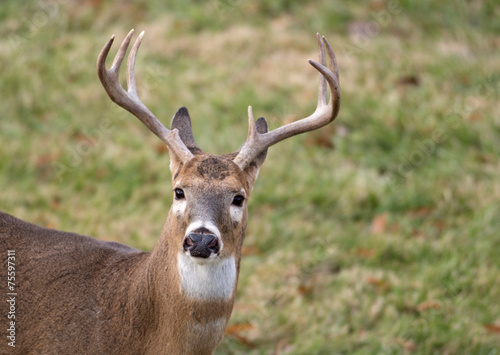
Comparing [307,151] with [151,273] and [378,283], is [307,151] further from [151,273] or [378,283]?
[151,273]

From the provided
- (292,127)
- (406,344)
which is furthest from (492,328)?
(292,127)

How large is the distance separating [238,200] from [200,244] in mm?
429

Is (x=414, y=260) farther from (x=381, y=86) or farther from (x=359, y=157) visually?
(x=381, y=86)

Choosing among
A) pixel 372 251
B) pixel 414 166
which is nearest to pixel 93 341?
pixel 372 251

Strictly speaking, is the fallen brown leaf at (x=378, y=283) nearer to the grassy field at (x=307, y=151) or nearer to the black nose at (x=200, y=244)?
the grassy field at (x=307, y=151)

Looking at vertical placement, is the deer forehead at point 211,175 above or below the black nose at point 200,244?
above

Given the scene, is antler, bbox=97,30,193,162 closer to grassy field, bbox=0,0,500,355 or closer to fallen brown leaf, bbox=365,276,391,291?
grassy field, bbox=0,0,500,355

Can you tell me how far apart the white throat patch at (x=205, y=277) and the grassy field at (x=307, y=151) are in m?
1.74

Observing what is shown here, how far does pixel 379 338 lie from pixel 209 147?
2.88 metres

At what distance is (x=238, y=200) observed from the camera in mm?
3678

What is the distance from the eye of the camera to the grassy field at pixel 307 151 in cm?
565

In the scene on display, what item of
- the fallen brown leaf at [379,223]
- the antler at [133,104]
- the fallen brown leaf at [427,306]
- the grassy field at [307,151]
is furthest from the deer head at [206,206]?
the fallen brown leaf at [379,223]

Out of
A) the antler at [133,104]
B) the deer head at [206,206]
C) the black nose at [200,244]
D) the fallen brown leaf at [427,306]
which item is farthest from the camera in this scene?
the fallen brown leaf at [427,306]

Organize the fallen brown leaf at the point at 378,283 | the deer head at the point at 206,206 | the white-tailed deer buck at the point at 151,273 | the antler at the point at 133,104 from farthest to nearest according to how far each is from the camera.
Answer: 1. the fallen brown leaf at the point at 378,283
2. the antler at the point at 133,104
3. the white-tailed deer buck at the point at 151,273
4. the deer head at the point at 206,206
